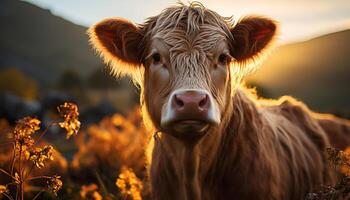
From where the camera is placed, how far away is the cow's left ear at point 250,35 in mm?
4438

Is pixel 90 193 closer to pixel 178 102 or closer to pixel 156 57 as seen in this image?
pixel 156 57

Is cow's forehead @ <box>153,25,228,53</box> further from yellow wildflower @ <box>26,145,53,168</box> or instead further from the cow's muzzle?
yellow wildflower @ <box>26,145,53,168</box>

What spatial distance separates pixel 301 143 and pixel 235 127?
1.40 meters

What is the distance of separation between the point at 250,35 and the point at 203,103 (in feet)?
4.47

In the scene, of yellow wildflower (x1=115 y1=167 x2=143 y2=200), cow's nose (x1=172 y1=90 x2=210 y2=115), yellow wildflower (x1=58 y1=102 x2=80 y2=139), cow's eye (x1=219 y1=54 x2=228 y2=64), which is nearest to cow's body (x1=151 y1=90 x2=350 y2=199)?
yellow wildflower (x1=115 y1=167 x2=143 y2=200)

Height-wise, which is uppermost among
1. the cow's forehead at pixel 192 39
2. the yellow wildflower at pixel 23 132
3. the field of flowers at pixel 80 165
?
the cow's forehead at pixel 192 39

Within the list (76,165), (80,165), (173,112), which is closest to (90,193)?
(173,112)

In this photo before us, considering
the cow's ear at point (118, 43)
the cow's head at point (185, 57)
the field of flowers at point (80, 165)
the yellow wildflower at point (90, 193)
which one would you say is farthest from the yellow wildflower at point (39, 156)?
the yellow wildflower at point (90, 193)

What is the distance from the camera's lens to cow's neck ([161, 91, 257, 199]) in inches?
162

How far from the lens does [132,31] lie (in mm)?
4449

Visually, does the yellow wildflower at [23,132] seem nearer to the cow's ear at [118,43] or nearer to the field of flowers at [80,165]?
the field of flowers at [80,165]

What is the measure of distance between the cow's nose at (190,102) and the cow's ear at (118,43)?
121cm

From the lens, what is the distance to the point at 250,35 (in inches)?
178

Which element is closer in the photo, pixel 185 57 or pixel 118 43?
pixel 185 57
